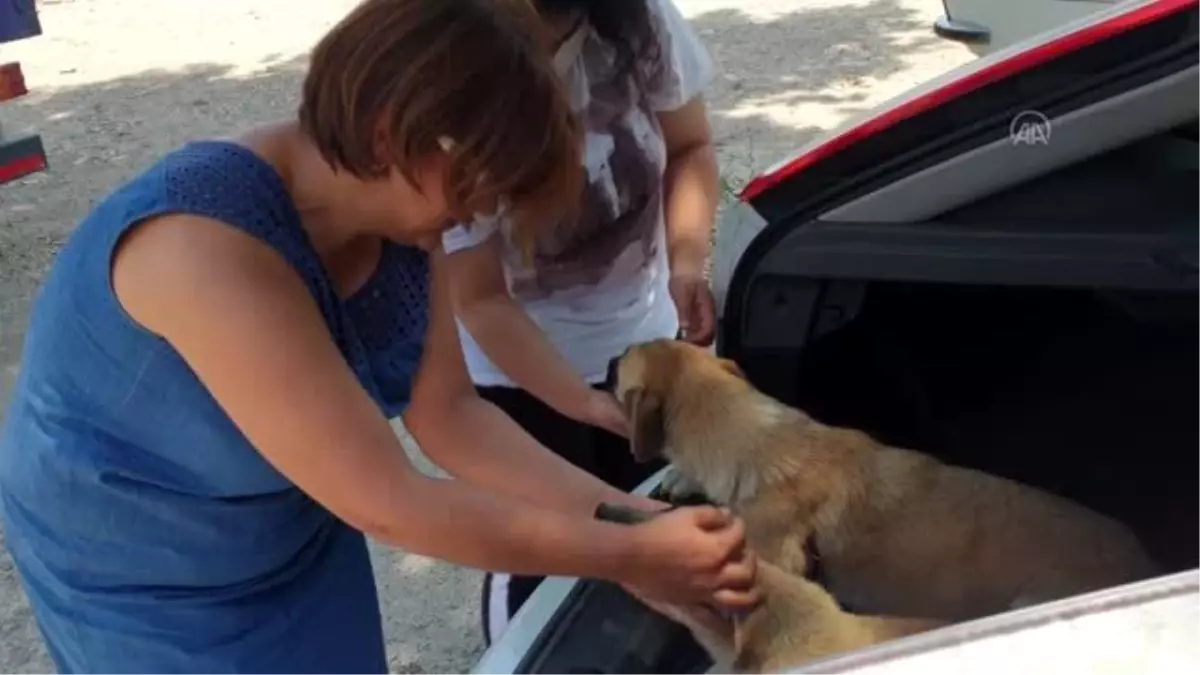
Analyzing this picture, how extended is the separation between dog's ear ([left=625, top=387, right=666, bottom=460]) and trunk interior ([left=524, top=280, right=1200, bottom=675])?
0.18m

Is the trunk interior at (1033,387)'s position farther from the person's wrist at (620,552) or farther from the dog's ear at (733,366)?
the person's wrist at (620,552)

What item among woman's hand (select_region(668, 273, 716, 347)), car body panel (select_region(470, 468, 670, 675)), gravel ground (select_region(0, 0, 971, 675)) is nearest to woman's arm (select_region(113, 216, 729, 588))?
car body panel (select_region(470, 468, 670, 675))

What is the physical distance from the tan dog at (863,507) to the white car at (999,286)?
A: 95mm

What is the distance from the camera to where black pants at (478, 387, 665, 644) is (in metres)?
2.71

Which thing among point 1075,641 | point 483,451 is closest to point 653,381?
point 483,451

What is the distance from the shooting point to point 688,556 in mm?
1750

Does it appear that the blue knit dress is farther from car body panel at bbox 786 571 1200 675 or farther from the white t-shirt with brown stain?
car body panel at bbox 786 571 1200 675

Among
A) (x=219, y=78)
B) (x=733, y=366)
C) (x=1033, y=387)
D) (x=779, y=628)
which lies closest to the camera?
(x=779, y=628)

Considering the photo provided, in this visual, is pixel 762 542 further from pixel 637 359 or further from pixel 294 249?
pixel 294 249

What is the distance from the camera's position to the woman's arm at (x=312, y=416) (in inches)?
62.2

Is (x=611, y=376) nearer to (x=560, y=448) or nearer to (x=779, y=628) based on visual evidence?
(x=560, y=448)

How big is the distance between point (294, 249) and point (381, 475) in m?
0.28

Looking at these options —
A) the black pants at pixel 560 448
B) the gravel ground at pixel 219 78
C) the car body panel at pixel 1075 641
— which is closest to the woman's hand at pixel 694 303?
the black pants at pixel 560 448

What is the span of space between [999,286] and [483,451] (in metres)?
0.95
